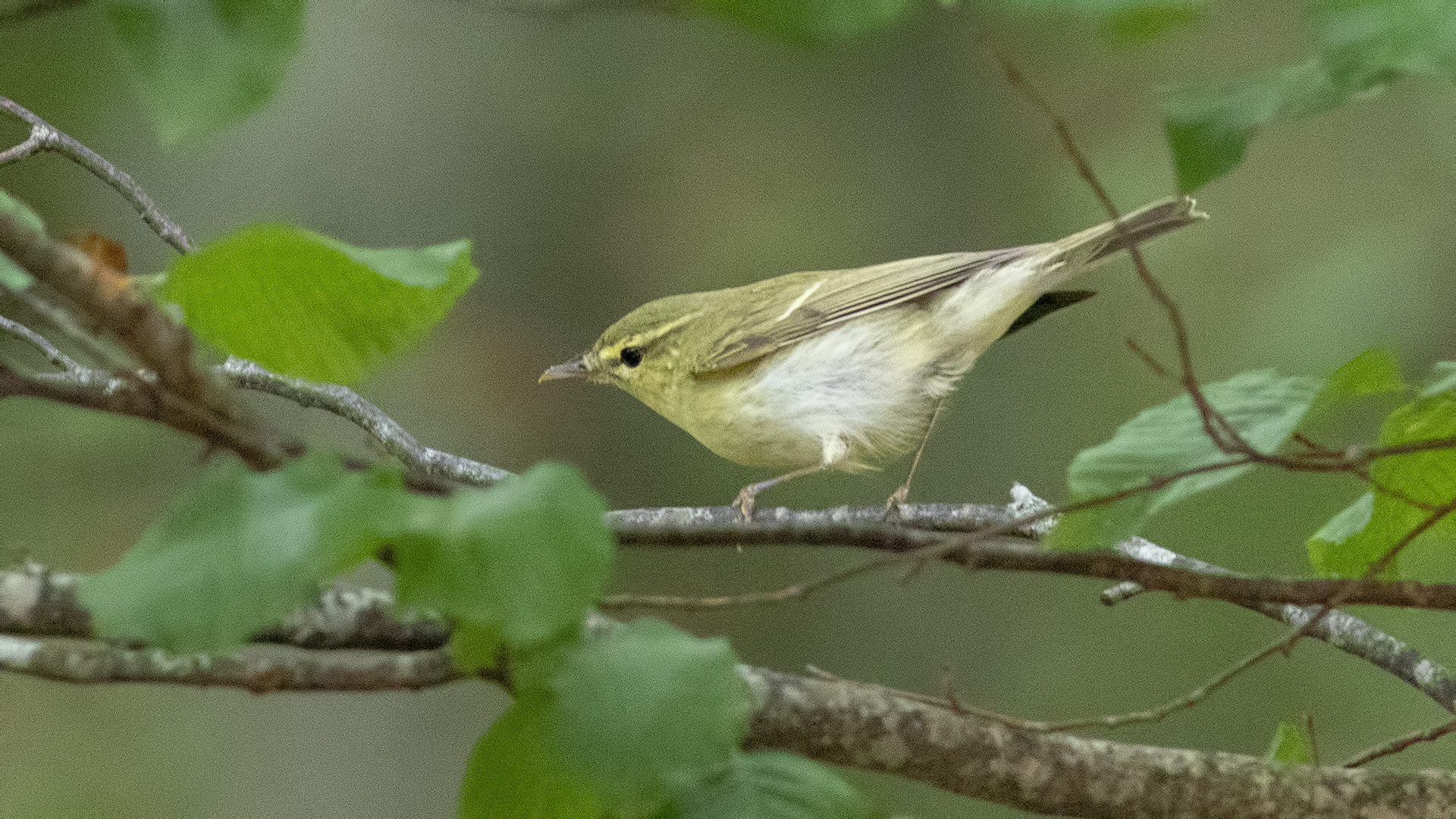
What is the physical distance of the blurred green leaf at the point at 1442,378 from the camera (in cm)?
71

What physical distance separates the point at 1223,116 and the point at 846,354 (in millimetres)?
1301

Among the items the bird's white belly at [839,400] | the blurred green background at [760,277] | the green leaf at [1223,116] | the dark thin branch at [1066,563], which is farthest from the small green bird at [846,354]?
the green leaf at [1223,116]

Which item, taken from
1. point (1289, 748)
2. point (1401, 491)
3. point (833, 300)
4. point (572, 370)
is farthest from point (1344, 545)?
point (572, 370)

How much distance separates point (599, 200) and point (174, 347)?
8.23ft

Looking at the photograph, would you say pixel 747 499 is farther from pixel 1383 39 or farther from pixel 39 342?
pixel 1383 39

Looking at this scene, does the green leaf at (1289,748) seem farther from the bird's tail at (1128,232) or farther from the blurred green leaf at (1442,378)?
the bird's tail at (1128,232)

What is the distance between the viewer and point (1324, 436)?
2.69 meters

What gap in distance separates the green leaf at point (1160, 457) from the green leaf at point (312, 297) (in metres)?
0.38

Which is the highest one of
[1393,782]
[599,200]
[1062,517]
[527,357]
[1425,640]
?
[599,200]

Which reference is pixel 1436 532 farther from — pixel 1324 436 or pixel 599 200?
pixel 599 200

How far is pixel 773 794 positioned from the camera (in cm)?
61

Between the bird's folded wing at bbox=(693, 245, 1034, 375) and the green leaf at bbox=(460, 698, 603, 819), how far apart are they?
51.2 inches

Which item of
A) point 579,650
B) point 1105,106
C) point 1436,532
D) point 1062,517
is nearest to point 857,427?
point 1436,532

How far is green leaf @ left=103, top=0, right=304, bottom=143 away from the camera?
0.61 m
